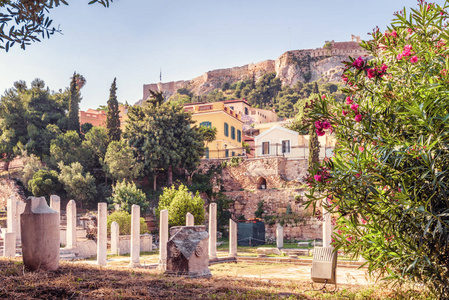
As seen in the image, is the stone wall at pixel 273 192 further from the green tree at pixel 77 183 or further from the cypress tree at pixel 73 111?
the cypress tree at pixel 73 111

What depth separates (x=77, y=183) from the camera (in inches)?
1366

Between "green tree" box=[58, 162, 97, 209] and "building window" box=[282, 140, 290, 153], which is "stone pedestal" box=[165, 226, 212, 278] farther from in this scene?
"building window" box=[282, 140, 290, 153]

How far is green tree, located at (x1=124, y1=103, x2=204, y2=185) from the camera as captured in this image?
3634 centimetres

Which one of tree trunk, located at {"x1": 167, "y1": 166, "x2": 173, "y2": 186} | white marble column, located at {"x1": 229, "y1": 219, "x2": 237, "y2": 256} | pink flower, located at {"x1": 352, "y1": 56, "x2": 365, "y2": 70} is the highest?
pink flower, located at {"x1": 352, "y1": 56, "x2": 365, "y2": 70}

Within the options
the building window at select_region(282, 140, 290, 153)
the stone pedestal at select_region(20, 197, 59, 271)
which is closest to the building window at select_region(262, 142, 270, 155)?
the building window at select_region(282, 140, 290, 153)

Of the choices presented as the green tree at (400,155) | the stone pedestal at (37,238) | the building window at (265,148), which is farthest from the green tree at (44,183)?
the green tree at (400,155)

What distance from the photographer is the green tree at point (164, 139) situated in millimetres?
36344

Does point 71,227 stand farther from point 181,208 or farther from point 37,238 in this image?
point 37,238

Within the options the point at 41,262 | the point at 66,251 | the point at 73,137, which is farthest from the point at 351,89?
the point at 73,137

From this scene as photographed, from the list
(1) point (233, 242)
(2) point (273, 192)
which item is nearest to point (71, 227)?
(1) point (233, 242)

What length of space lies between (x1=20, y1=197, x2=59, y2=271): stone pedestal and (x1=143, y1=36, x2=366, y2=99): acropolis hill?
283 feet

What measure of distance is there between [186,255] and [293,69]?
87313 millimetres

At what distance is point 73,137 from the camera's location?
40.2 metres

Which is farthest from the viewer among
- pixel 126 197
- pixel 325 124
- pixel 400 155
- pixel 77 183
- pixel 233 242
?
pixel 77 183
